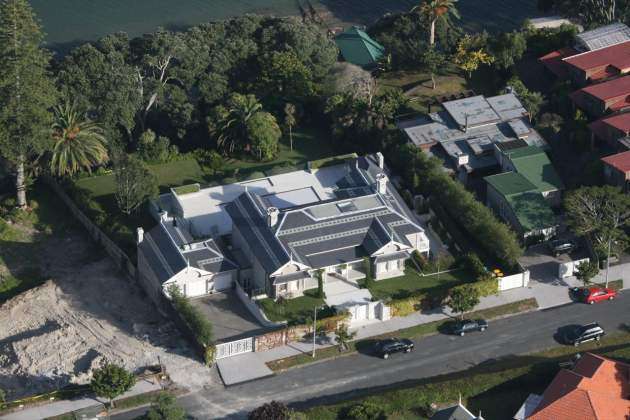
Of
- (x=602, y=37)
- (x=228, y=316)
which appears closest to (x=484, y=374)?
(x=228, y=316)

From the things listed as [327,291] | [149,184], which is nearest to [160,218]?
[149,184]

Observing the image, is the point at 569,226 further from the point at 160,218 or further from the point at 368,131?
the point at 160,218

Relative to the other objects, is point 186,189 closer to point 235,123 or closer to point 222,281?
point 235,123

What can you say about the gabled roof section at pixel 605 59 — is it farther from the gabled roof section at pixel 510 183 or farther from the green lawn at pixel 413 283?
the green lawn at pixel 413 283

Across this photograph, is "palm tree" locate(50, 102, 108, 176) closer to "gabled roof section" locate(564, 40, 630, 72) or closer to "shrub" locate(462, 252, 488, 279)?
"shrub" locate(462, 252, 488, 279)

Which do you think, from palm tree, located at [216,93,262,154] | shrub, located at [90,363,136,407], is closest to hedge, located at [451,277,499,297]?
shrub, located at [90,363,136,407]
